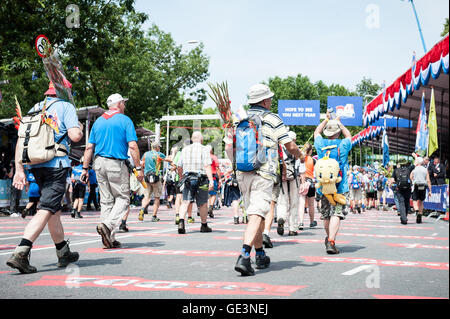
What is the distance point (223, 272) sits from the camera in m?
5.52

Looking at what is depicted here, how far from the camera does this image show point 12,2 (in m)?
16.4

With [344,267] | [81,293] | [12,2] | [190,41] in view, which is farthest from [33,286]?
[190,41]

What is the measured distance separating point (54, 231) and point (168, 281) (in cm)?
162

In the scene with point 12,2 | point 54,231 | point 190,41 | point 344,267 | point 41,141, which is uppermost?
point 190,41

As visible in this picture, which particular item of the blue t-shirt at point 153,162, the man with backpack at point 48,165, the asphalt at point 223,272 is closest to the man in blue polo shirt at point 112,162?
the asphalt at point 223,272

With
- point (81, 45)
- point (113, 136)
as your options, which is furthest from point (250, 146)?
point (81, 45)

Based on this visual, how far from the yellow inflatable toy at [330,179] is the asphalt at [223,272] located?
0.75 metres

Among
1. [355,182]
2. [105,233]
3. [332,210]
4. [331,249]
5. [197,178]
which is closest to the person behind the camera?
[331,249]

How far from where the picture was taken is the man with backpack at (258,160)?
5.61m

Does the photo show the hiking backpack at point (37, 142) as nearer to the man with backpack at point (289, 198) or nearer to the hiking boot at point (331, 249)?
the hiking boot at point (331, 249)

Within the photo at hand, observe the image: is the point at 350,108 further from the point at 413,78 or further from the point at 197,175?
the point at 197,175

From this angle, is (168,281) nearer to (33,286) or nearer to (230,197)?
(33,286)

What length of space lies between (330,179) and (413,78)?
11.1m

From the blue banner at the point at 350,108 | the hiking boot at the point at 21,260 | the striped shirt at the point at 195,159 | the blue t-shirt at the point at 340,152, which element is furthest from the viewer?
the blue banner at the point at 350,108
